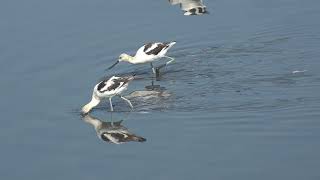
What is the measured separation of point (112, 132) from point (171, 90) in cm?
243

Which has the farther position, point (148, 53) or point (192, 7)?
point (192, 7)

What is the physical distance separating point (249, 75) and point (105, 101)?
336 cm

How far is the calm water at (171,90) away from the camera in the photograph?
594 inches

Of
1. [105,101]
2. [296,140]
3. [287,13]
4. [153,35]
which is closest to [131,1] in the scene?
[153,35]

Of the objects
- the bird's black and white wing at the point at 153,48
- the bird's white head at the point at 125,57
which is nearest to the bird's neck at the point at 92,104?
the bird's white head at the point at 125,57

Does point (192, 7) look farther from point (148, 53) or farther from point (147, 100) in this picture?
point (147, 100)

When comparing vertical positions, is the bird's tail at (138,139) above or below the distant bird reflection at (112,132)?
above

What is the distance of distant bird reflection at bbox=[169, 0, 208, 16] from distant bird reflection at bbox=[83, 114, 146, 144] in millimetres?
7665

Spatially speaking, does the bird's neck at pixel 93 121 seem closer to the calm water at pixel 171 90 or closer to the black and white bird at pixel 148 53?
the calm water at pixel 171 90

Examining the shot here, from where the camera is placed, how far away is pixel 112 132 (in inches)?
673

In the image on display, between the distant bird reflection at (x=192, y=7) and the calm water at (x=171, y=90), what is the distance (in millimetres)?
267

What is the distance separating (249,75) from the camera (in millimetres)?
19172

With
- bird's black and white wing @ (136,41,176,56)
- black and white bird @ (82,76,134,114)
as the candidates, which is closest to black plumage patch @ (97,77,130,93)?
black and white bird @ (82,76,134,114)

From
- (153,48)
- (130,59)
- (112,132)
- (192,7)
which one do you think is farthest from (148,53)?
(192,7)
